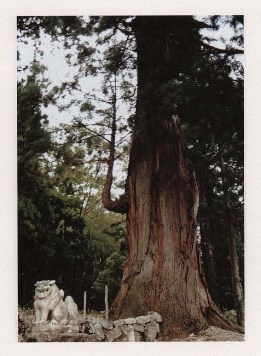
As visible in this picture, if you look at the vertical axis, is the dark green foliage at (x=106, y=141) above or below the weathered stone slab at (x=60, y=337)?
above

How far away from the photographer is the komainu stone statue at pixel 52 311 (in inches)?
289

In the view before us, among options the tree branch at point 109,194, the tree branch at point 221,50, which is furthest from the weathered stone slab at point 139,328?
the tree branch at point 221,50

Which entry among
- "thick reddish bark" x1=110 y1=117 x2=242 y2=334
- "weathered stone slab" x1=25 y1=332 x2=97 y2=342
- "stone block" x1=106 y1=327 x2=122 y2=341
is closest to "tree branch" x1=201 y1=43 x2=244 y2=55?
"thick reddish bark" x1=110 y1=117 x2=242 y2=334

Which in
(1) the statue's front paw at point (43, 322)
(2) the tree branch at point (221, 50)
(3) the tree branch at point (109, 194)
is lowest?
(1) the statue's front paw at point (43, 322)

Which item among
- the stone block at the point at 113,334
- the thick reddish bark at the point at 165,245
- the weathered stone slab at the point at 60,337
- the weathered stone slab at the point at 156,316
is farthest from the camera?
the thick reddish bark at the point at 165,245

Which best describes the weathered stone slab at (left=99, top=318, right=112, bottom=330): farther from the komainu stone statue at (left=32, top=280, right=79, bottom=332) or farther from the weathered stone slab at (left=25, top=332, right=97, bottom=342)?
the komainu stone statue at (left=32, top=280, right=79, bottom=332)

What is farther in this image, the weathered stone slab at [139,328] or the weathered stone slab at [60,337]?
the weathered stone slab at [139,328]

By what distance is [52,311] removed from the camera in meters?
7.36

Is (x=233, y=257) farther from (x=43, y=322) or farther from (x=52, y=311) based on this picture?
(x=43, y=322)

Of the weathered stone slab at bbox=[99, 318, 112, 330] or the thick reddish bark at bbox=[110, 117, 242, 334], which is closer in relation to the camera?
the weathered stone slab at bbox=[99, 318, 112, 330]

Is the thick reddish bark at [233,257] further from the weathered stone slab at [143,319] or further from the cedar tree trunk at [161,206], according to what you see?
the weathered stone slab at [143,319]

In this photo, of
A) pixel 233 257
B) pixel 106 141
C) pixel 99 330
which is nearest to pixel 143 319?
pixel 99 330

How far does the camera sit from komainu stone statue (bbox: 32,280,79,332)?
733 centimetres
